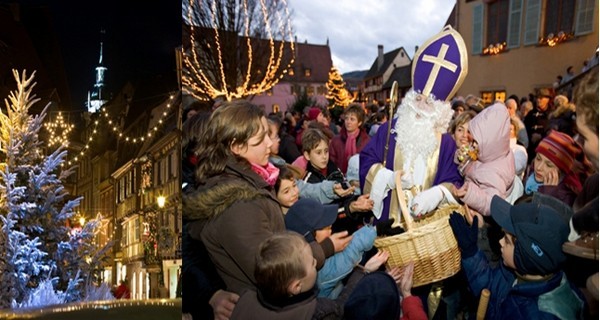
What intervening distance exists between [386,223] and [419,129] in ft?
1.96

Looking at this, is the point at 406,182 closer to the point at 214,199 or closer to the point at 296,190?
the point at 296,190

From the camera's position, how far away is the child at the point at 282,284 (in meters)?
1.62

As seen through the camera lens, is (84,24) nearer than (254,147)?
Yes

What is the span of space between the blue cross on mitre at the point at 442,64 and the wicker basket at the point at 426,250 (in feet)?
2.71

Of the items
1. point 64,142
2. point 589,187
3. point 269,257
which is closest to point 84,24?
point 64,142

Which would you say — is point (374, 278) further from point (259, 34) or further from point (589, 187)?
point (259, 34)

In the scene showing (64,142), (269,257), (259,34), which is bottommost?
(269,257)

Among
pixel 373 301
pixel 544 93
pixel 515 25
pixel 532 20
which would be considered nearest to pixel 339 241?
pixel 373 301

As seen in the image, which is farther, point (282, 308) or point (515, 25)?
point (515, 25)

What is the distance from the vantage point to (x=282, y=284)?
1.65m

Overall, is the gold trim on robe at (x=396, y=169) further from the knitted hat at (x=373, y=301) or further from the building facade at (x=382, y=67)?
the building facade at (x=382, y=67)

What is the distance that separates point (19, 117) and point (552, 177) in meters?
2.71

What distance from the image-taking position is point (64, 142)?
1.51m

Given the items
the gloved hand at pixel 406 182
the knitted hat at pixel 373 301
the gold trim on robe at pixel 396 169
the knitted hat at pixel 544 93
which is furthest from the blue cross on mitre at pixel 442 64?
the knitted hat at pixel 544 93
